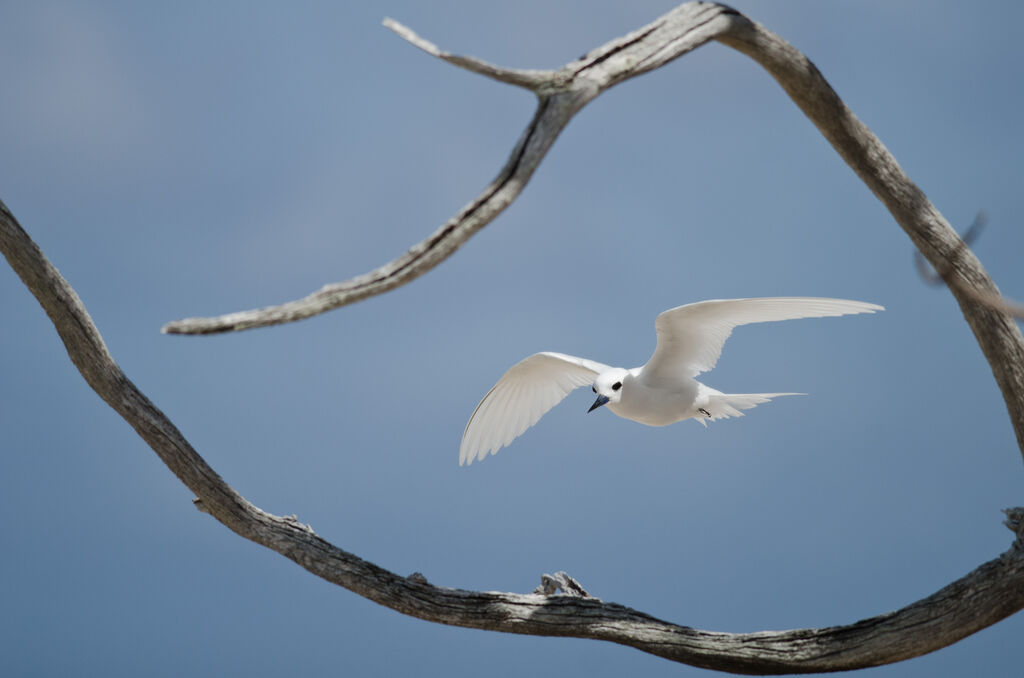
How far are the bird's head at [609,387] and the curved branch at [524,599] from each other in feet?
2.46

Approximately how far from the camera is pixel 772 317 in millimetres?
3316

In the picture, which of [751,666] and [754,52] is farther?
[751,666]

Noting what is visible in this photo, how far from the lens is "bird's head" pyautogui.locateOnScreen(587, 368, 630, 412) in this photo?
11.6ft

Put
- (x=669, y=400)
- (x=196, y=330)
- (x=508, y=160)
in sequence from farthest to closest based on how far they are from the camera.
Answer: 1. (x=669, y=400)
2. (x=508, y=160)
3. (x=196, y=330)

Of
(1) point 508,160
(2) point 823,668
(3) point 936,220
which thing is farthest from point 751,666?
(1) point 508,160

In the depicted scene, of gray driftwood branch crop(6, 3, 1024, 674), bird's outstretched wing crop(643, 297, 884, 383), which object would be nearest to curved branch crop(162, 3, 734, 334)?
gray driftwood branch crop(6, 3, 1024, 674)

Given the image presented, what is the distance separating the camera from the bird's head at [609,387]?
11.6ft

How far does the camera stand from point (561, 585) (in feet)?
11.8

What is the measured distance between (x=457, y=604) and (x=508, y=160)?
182 cm

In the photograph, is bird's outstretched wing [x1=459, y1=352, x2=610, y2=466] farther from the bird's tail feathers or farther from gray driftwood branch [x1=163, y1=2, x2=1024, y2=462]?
gray driftwood branch [x1=163, y1=2, x2=1024, y2=462]

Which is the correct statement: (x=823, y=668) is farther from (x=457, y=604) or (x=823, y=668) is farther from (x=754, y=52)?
(x=754, y=52)

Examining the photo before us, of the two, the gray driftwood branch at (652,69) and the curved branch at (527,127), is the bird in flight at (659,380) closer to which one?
the gray driftwood branch at (652,69)

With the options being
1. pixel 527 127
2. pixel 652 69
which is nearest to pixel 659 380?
pixel 652 69

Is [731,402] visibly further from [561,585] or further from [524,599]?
[524,599]
